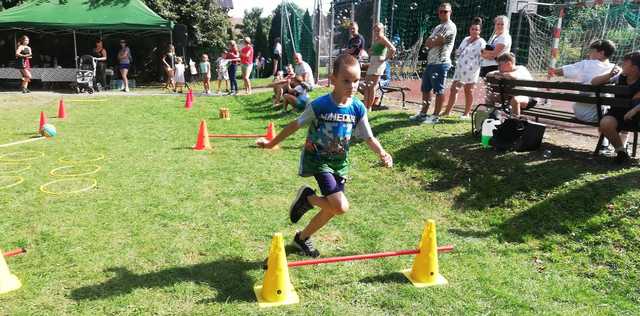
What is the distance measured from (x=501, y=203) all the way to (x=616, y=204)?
1.17m

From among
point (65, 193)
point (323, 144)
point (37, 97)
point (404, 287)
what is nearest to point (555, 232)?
point (404, 287)

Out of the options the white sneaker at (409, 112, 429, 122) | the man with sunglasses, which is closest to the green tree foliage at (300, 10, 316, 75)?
the white sneaker at (409, 112, 429, 122)

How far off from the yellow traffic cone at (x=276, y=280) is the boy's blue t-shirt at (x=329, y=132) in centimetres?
81

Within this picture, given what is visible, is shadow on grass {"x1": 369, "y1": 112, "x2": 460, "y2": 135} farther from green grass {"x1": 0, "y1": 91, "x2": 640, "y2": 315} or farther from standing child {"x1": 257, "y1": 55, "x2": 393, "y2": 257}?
standing child {"x1": 257, "y1": 55, "x2": 393, "y2": 257}

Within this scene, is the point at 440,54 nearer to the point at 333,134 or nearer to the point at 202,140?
the point at 202,140

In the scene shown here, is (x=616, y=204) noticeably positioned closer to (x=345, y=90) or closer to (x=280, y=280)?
(x=345, y=90)

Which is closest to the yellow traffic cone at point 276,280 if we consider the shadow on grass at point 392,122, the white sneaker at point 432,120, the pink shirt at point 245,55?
the shadow on grass at point 392,122

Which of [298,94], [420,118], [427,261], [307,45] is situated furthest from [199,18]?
[427,261]

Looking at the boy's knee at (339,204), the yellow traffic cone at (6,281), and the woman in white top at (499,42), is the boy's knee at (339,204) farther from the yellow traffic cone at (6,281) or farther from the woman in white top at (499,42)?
the woman in white top at (499,42)

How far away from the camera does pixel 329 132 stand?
4102 millimetres

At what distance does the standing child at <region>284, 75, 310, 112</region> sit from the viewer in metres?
12.6

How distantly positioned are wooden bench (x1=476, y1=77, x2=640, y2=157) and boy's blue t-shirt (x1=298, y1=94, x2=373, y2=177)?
11.1 feet

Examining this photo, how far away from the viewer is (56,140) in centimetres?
945

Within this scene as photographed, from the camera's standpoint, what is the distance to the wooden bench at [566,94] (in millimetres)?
5652
